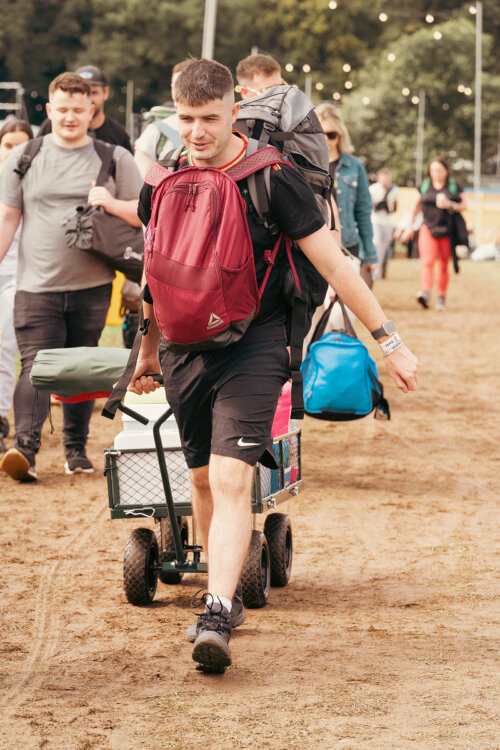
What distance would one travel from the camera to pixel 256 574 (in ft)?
17.2

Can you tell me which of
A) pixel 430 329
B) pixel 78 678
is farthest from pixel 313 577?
pixel 430 329

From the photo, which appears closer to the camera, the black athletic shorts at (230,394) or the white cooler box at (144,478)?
the black athletic shorts at (230,394)

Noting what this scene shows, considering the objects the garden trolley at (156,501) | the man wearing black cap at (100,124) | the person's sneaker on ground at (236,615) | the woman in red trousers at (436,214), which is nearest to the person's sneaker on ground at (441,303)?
the woman in red trousers at (436,214)

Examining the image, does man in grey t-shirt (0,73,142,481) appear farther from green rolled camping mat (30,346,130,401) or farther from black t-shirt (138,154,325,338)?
black t-shirt (138,154,325,338)

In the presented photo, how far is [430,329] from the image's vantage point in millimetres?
17359

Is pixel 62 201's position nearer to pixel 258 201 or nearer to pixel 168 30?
pixel 258 201

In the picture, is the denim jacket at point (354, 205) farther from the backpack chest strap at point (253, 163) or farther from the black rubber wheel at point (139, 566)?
the backpack chest strap at point (253, 163)

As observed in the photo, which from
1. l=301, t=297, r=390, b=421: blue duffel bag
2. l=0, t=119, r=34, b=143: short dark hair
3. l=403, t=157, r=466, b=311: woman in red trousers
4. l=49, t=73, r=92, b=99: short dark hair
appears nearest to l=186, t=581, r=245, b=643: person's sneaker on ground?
l=301, t=297, r=390, b=421: blue duffel bag

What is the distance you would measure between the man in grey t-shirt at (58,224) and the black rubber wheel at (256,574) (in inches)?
103

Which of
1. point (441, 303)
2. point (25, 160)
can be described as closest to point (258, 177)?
point (25, 160)

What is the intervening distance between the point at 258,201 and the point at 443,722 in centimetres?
181

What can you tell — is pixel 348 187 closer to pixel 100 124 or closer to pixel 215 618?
pixel 100 124

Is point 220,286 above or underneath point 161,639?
above

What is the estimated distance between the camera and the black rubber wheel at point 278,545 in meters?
5.66
